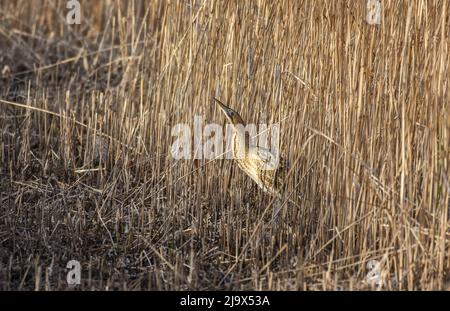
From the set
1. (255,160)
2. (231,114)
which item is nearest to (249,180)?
(255,160)

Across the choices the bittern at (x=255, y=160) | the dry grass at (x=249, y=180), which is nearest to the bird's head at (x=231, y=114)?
the bittern at (x=255, y=160)

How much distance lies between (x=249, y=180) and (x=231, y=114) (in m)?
0.37

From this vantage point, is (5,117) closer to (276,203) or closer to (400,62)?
(276,203)

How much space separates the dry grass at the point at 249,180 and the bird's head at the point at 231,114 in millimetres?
100

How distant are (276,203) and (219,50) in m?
0.83

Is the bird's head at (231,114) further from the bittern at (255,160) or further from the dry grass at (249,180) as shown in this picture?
the dry grass at (249,180)

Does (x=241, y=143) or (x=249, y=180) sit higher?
(x=241, y=143)

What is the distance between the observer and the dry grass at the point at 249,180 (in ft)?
11.3

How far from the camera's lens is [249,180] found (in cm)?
428

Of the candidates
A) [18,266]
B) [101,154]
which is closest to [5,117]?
[101,154]

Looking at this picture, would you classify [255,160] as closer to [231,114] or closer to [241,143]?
[241,143]

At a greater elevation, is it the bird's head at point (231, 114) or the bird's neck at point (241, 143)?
the bird's head at point (231, 114)

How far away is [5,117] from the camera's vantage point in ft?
17.6
